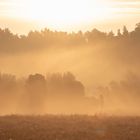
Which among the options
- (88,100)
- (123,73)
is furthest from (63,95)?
(123,73)

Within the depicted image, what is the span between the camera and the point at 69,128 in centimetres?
Result: 3722

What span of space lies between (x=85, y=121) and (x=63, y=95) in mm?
86652

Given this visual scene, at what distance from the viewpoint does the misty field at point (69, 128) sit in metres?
34.5

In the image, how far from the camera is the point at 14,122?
1553 inches

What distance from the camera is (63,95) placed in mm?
126875

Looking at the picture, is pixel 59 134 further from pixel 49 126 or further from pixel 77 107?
pixel 77 107

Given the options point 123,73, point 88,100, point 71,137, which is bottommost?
point 71,137

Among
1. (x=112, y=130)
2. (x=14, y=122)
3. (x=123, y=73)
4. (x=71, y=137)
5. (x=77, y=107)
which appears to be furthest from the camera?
(x=123, y=73)

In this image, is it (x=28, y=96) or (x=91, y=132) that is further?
(x=28, y=96)

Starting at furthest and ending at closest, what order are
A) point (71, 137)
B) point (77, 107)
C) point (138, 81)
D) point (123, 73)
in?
point (123, 73) < point (138, 81) < point (77, 107) < point (71, 137)

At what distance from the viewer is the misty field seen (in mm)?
34469

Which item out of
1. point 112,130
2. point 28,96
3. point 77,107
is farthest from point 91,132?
point 28,96

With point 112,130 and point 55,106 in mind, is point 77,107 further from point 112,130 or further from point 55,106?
point 112,130

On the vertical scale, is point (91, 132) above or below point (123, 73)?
below
